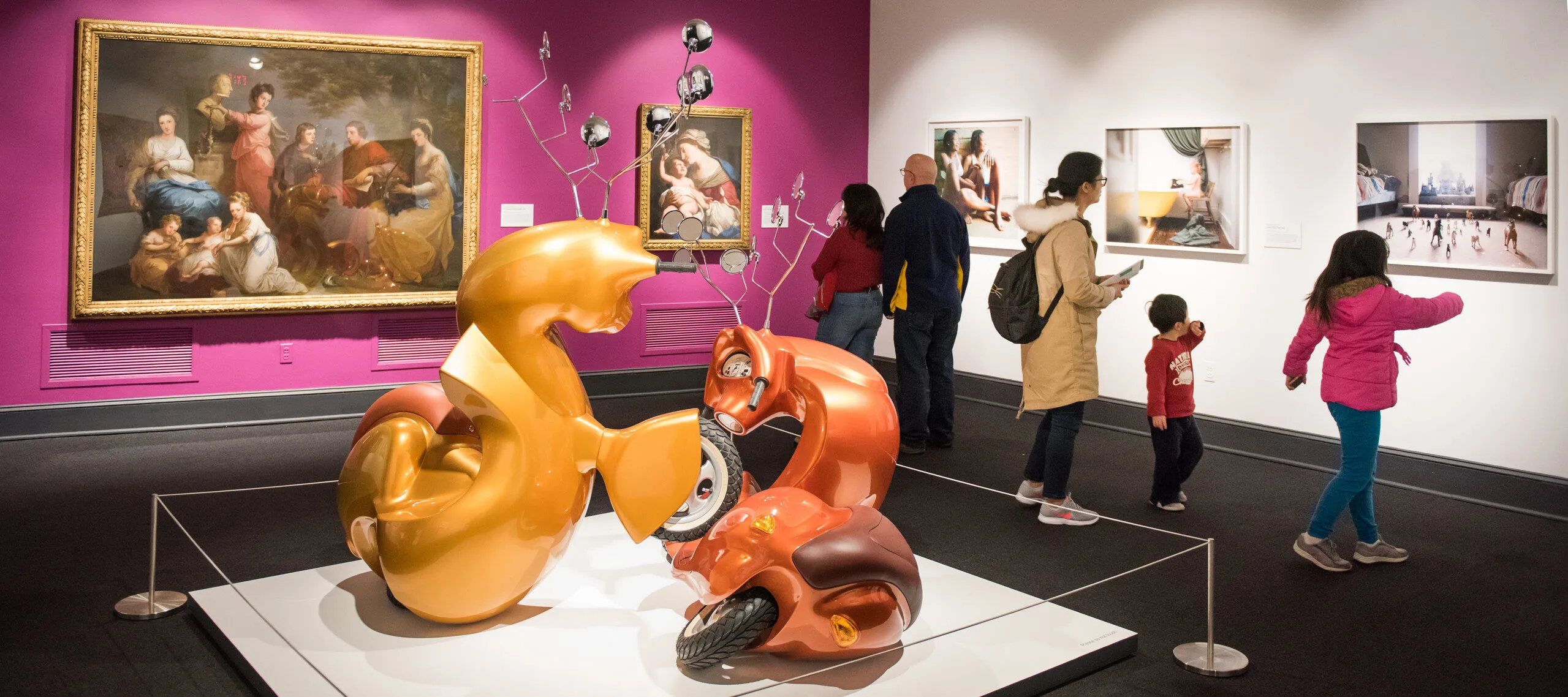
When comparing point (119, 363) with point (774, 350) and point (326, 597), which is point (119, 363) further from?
point (774, 350)

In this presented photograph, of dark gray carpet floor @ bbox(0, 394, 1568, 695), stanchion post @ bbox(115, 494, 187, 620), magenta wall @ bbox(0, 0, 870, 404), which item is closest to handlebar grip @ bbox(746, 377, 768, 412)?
dark gray carpet floor @ bbox(0, 394, 1568, 695)

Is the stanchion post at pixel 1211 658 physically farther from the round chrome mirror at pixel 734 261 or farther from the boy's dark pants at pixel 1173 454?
the boy's dark pants at pixel 1173 454

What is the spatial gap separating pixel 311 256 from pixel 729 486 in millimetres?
4354

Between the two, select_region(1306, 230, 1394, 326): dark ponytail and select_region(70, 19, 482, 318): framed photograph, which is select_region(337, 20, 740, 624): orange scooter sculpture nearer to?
select_region(1306, 230, 1394, 326): dark ponytail

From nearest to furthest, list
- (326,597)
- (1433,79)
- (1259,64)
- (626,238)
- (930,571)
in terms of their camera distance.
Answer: (626,238)
(326,597)
(930,571)
(1433,79)
(1259,64)

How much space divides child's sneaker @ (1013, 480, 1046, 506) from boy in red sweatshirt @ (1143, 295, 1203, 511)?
56 centimetres

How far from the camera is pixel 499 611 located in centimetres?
325

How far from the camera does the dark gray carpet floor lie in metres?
3.40

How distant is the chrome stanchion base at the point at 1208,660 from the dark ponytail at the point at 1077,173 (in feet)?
6.71

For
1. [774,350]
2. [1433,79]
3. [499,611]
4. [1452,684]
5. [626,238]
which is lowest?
[1452,684]

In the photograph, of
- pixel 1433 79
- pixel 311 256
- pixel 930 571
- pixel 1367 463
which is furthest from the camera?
pixel 311 256

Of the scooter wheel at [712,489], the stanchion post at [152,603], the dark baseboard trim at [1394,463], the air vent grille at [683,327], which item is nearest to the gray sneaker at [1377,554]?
the dark baseboard trim at [1394,463]

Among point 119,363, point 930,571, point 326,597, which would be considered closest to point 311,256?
point 119,363

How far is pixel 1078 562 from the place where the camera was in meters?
4.45
